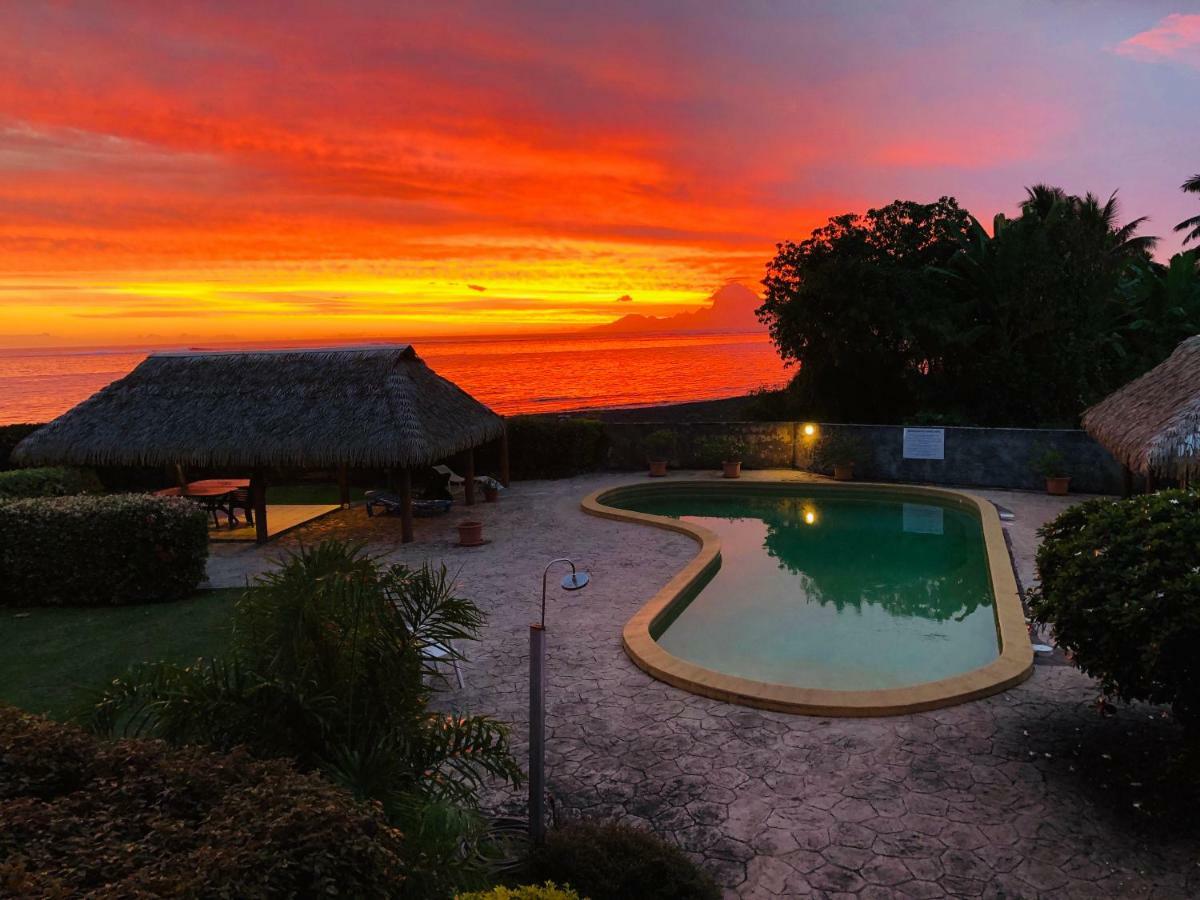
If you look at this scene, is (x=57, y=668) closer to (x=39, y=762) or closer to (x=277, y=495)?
(x=39, y=762)

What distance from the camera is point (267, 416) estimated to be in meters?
14.5

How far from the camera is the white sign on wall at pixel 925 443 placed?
17891mm

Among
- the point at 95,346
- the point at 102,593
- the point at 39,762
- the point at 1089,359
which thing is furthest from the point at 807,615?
the point at 95,346

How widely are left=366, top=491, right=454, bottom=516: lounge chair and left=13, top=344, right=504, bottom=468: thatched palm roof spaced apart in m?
1.41

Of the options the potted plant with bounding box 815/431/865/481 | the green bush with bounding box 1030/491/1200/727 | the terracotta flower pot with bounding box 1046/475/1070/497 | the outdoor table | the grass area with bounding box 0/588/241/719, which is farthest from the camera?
the potted plant with bounding box 815/431/865/481

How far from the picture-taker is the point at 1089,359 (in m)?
21.6

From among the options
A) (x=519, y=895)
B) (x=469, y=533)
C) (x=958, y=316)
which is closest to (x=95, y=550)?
(x=469, y=533)

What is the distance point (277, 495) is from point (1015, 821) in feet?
58.0

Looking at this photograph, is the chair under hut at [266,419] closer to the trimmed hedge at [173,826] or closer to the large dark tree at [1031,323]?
the trimmed hedge at [173,826]

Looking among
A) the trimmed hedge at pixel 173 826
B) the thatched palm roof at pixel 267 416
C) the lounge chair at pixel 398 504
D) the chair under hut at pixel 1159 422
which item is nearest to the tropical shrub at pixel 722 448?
the thatched palm roof at pixel 267 416

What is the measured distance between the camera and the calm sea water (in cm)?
6253

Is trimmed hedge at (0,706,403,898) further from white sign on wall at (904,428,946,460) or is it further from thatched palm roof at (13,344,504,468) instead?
white sign on wall at (904,428,946,460)

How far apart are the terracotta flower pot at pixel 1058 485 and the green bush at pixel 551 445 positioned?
35.1 ft

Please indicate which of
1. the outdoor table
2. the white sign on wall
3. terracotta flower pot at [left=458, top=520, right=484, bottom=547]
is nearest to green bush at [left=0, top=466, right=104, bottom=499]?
the outdoor table
